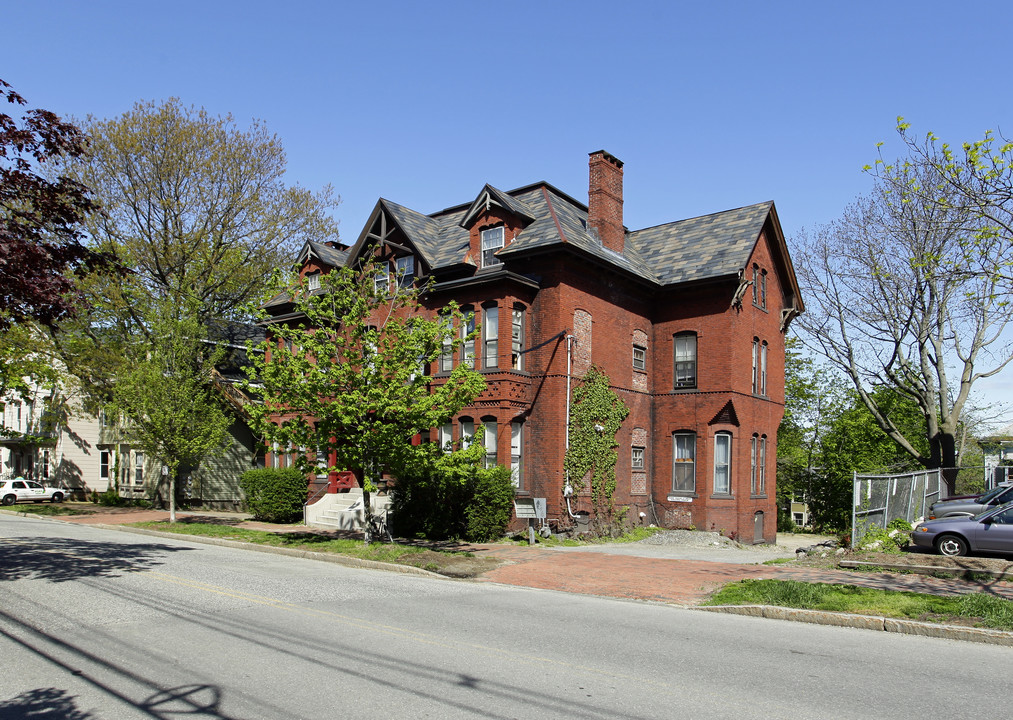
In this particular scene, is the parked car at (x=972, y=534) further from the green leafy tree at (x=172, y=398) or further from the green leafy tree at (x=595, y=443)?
the green leafy tree at (x=172, y=398)

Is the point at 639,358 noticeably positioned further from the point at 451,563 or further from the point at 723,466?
the point at 451,563

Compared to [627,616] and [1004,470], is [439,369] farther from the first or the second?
[1004,470]

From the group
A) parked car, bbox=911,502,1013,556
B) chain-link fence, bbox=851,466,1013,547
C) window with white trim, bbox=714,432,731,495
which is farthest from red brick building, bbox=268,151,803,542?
parked car, bbox=911,502,1013,556

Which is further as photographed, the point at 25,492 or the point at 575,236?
the point at 25,492

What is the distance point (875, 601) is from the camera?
11797 mm

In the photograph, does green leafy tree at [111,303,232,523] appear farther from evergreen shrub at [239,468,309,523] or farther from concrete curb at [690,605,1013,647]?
concrete curb at [690,605,1013,647]

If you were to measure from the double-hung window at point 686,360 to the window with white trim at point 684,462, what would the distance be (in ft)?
5.78

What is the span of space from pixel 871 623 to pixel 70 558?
49.5 ft

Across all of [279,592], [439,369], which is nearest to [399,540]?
[439,369]

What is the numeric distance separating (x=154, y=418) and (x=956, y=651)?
78.8ft

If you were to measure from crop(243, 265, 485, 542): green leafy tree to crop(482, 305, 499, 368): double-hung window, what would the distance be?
15.1 feet

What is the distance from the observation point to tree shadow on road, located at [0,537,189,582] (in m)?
14.0

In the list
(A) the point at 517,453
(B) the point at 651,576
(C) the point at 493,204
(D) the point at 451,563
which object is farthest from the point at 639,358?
(D) the point at 451,563

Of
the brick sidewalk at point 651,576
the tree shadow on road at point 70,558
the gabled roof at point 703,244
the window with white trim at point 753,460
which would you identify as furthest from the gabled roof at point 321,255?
the window with white trim at point 753,460
